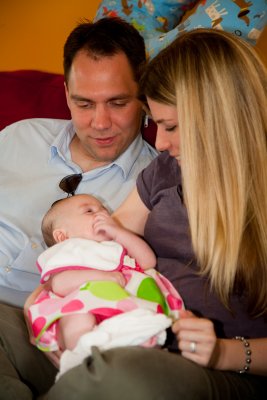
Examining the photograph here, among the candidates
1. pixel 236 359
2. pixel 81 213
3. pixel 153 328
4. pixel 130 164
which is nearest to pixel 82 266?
pixel 81 213

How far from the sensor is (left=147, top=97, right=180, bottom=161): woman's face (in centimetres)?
125

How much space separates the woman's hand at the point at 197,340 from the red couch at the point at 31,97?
1210 millimetres

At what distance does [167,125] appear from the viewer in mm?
1270

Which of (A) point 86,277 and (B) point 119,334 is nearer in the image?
(B) point 119,334

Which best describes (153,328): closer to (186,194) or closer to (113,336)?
(113,336)

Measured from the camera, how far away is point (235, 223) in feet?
3.82

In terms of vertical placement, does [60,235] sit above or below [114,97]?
below

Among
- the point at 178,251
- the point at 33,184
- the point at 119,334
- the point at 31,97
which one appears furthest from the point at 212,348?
the point at 31,97

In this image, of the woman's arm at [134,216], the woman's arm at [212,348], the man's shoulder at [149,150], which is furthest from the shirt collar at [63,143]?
the woman's arm at [212,348]

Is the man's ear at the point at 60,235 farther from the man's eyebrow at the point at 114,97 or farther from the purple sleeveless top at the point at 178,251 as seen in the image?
the man's eyebrow at the point at 114,97

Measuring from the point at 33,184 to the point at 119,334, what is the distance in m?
0.93

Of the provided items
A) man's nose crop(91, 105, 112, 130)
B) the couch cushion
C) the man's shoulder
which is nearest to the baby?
man's nose crop(91, 105, 112, 130)

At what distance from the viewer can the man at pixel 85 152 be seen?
1.66 m

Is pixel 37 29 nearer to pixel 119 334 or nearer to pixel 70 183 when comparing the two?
pixel 70 183
